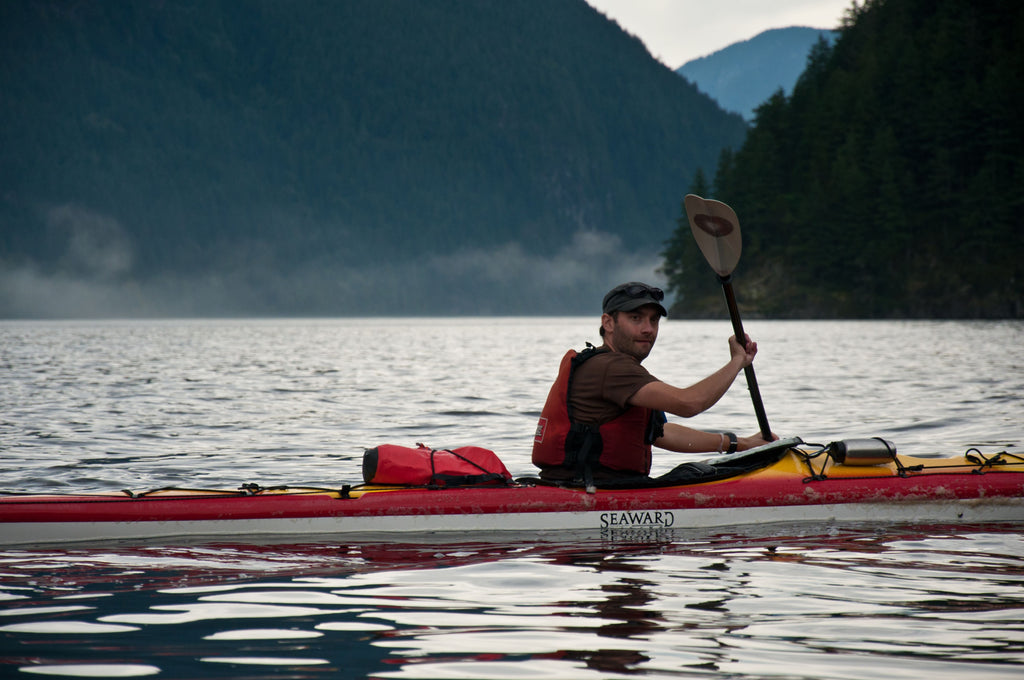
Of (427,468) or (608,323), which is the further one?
(427,468)

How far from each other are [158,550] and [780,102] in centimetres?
8654

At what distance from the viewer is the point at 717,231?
852 cm

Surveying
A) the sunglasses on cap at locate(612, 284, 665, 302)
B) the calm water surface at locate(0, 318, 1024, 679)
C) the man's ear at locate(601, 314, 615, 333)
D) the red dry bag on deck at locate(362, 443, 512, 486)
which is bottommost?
the calm water surface at locate(0, 318, 1024, 679)

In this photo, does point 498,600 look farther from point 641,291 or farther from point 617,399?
point 641,291

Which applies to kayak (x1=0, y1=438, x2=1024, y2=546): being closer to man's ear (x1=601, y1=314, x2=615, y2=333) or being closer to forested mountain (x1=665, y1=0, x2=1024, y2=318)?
man's ear (x1=601, y1=314, x2=615, y2=333)

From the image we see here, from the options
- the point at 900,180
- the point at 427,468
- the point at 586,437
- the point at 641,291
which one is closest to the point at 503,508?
the point at 427,468

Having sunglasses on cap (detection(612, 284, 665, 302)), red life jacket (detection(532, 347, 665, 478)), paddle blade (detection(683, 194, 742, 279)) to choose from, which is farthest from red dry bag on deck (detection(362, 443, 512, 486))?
paddle blade (detection(683, 194, 742, 279))

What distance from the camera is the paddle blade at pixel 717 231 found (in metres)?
8.41

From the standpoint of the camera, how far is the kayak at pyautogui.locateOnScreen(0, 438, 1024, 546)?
6.92m

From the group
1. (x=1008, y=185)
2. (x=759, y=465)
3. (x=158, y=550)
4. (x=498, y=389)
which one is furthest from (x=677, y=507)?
(x=1008, y=185)

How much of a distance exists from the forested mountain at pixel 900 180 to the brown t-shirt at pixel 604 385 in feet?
206

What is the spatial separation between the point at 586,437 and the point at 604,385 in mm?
524

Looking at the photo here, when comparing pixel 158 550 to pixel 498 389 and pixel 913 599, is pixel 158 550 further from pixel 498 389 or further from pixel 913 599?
pixel 498 389

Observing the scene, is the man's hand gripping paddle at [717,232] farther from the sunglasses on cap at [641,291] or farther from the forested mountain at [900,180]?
the forested mountain at [900,180]
